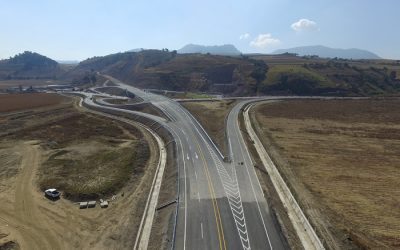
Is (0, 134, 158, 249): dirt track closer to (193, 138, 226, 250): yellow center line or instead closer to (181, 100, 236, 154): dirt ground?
(193, 138, 226, 250): yellow center line

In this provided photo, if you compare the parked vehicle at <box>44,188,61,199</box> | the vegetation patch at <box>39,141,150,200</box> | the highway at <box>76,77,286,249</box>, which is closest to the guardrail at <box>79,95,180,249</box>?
the highway at <box>76,77,286,249</box>

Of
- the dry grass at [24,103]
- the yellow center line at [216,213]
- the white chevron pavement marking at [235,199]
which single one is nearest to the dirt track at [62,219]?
the yellow center line at [216,213]

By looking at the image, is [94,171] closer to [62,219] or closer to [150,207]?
[62,219]

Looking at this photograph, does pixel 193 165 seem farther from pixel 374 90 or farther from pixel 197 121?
pixel 374 90

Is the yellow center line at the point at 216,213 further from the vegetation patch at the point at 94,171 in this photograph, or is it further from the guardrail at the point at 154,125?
the vegetation patch at the point at 94,171

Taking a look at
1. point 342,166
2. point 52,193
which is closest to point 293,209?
point 342,166

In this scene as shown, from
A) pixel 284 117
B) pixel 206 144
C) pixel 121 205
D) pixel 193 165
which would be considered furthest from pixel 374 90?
pixel 121 205
